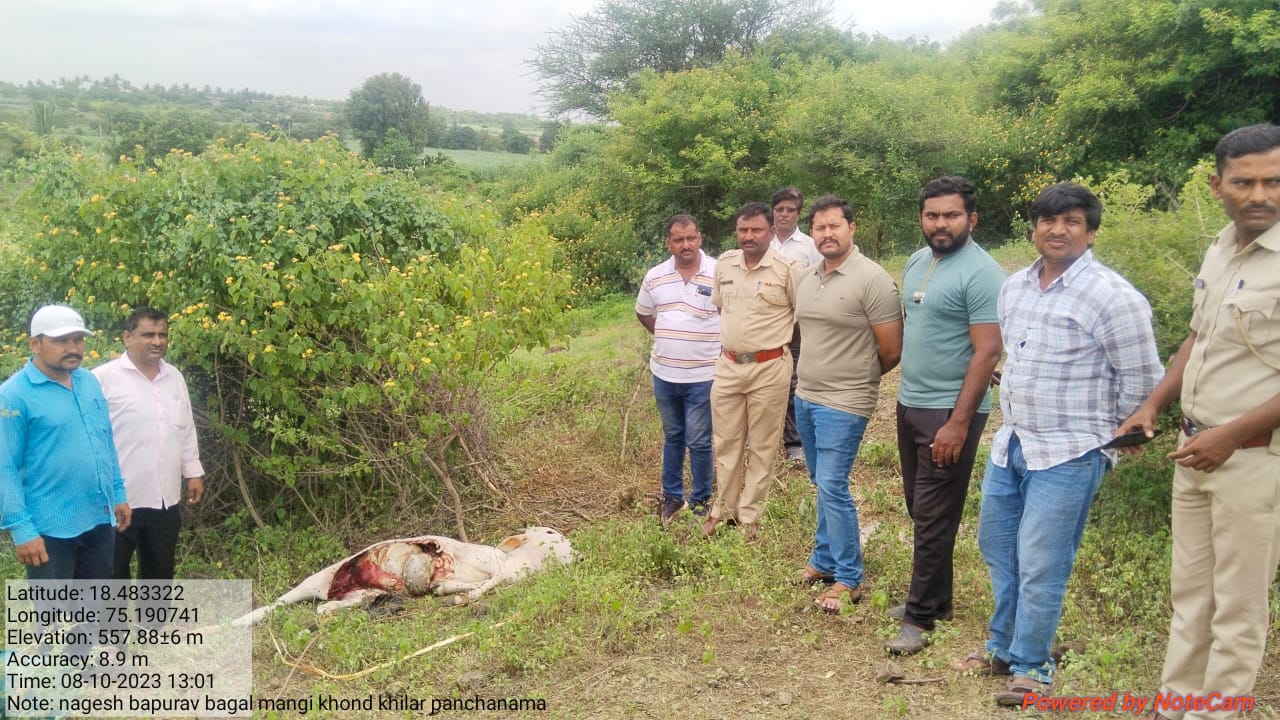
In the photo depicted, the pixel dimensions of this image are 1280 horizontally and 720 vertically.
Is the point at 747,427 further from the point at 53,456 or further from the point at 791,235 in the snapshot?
the point at 53,456

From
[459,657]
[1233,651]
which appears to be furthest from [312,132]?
[1233,651]

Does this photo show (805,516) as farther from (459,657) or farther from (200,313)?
(200,313)

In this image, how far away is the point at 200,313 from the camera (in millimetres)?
4961

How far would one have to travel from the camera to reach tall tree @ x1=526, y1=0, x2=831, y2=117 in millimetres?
28797

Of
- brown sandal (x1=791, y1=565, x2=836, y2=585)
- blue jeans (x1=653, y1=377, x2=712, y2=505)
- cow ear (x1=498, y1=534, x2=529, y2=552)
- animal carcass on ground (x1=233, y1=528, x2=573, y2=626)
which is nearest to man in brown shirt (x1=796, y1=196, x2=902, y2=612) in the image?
brown sandal (x1=791, y1=565, x2=836, y2=585)

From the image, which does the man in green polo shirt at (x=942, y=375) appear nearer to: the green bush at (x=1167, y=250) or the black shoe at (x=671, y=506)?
the green bush at (x=1167, y=250)

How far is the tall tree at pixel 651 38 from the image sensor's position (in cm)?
2880

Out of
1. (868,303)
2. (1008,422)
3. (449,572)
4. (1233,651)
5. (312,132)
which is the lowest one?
(449,572)

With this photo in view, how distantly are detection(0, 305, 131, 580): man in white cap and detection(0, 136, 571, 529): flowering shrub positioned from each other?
906 mm

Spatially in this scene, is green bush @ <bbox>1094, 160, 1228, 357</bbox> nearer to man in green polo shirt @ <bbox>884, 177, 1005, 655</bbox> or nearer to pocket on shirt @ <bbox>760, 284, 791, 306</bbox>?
man in green polo shirt @ <bbox>884, 177, 1005, 655</bbox>

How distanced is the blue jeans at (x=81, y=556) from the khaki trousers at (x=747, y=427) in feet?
9.97

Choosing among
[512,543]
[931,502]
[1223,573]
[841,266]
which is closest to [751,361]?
[841,266]

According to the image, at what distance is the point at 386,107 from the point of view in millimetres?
41875

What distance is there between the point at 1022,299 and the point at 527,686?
7.80 ft
